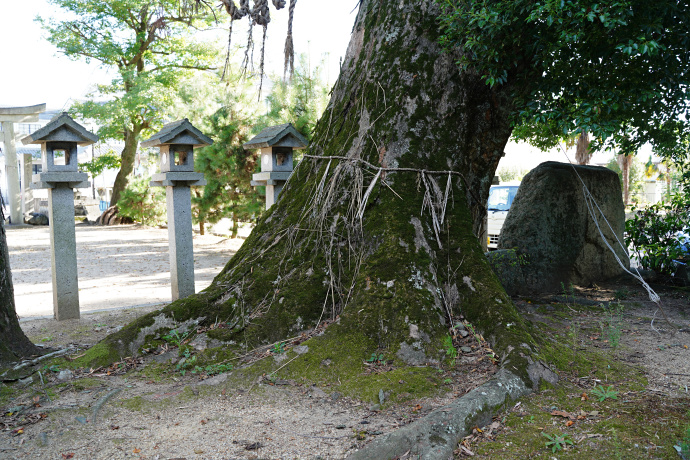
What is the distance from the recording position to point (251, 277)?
16.0 feet

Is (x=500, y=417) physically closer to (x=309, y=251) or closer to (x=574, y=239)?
(x=309, y=251)

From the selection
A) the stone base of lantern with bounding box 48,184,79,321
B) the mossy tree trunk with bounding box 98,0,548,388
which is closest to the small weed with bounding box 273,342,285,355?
the mossy tree trunk with bounding box 98,0,548,388

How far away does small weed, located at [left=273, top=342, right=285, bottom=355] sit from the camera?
419 cm

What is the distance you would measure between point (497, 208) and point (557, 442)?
11151mm

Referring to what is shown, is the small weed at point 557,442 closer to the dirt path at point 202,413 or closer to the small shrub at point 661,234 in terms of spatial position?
the dirt path at point 202,413

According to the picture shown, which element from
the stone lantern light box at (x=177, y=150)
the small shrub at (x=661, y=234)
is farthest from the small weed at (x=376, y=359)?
the small shrub at (x=661, y=234)

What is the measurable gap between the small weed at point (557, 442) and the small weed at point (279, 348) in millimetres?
2096

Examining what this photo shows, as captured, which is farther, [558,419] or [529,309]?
[529,309]

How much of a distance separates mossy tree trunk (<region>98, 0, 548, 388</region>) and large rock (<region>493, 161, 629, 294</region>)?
2.25m

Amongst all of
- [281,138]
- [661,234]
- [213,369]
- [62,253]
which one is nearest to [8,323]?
[213,369]

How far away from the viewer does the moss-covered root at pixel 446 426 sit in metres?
2.86

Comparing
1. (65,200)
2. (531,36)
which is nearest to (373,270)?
(531,36)

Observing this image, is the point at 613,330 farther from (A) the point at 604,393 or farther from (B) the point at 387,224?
(B) the point at 387,224

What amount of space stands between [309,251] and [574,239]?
4702 mm
